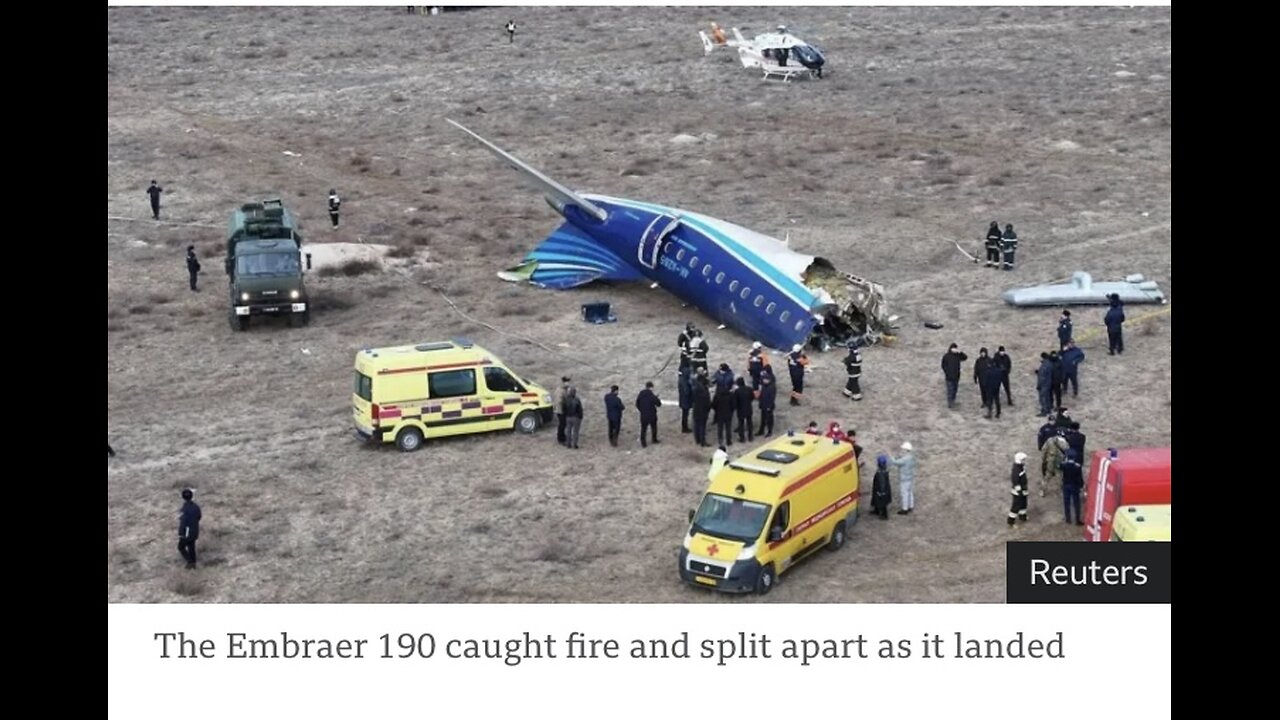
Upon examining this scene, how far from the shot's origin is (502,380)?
3500 cm

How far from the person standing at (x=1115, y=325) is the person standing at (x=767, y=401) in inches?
325

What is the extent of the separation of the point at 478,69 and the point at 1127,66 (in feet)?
80.7

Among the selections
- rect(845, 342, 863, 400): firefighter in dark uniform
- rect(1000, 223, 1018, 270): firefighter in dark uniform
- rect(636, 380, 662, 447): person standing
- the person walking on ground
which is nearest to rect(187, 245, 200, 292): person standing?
rect(636, 380, 662, 447): person standing

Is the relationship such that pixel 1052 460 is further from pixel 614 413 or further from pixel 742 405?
pixel 614 413

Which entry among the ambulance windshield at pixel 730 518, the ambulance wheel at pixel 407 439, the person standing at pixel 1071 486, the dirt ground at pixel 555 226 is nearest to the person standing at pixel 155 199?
the dirt ground at pixel 555 226

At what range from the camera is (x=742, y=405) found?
34.6 m

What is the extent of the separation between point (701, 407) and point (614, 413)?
5.29 ft

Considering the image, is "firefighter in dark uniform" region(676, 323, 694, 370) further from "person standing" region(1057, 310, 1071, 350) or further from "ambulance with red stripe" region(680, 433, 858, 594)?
"person standing" region(1057, 310, 1071, 350)

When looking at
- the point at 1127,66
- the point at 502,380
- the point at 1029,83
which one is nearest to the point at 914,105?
the point at 1029,83

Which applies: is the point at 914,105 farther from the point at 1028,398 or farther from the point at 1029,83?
the point at 1028,398

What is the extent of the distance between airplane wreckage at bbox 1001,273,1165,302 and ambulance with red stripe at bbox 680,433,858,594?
1469 centimetres

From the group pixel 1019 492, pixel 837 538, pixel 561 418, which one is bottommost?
pixel 837 538

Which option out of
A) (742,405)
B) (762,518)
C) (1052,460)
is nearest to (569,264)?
(742,405)

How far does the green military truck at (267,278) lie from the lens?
4209 centimetres
